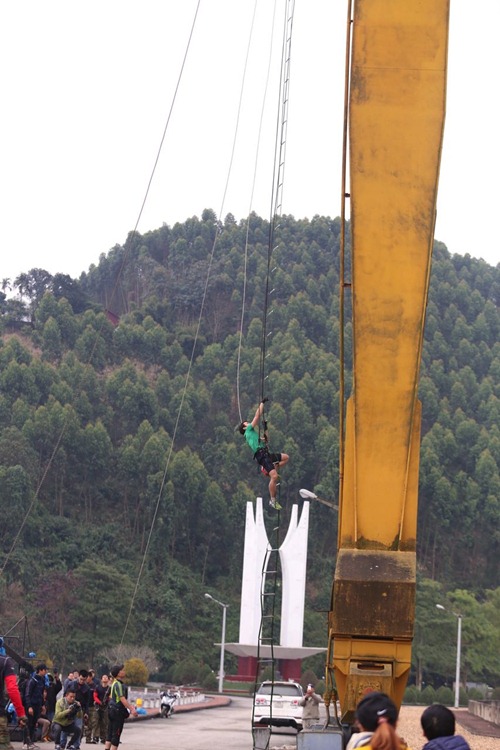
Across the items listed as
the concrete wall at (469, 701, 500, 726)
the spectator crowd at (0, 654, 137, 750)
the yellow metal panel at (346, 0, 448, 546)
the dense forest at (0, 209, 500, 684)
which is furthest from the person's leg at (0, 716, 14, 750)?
the dense forest at (0, 209, 500, 684)

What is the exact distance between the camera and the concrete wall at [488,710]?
43.6 meters

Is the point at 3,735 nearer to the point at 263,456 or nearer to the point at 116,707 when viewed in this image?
the point at 116,707

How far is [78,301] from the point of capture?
474 feet

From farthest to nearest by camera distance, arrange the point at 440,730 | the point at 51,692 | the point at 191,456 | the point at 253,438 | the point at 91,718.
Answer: the point at 191,456, the point at 91,718, the point at 51,692, the point at 253,438, the point at 440,730

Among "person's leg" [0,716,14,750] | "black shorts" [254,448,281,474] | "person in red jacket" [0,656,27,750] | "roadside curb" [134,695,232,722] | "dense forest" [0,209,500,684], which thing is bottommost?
"roadside curb" [134,695,232,722]

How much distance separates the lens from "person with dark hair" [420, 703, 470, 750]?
223 inches

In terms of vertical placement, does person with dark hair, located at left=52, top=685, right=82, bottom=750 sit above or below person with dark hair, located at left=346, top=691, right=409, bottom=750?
below

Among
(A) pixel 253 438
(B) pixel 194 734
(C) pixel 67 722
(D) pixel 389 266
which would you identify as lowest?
(B) pixel 194 734

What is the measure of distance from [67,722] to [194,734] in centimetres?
1002

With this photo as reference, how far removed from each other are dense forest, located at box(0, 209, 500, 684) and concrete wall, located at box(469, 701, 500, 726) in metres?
25.2

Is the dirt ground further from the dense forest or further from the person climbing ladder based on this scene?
the dense forest

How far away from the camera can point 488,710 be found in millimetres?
46688

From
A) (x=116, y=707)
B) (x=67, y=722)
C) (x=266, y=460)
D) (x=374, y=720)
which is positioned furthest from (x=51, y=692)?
(x=374, y=720)

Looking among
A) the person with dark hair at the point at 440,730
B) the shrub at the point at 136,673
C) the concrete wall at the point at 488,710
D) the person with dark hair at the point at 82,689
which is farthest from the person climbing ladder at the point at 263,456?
the shrub at the point at 136,673
